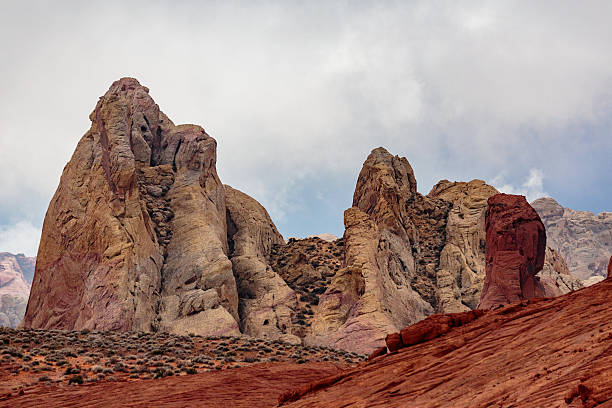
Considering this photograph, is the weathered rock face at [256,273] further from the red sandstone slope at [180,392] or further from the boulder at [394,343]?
the boulder at [394,343]

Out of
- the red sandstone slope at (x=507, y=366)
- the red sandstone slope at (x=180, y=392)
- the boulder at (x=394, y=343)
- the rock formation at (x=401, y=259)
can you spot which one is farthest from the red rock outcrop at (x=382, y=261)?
the red sandstone slope at (x=507, y=366)

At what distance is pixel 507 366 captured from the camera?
526 inches

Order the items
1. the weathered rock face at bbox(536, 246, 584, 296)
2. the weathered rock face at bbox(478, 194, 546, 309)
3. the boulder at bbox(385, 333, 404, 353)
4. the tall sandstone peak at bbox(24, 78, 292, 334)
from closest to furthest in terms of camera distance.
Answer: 1. the boulder at bbox(385, 333, 404, 353)
2. the weathered rock face at bbox(478, 194, 546, 309)
3. the tall sandstone peak at bbox(24, 78, 292, 334)
4. the weathered rock face at bbox(536, 246, 584, 296)

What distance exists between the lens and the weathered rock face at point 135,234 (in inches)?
2051

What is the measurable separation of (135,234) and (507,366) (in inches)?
1928

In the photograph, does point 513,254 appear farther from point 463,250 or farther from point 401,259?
point 463,250

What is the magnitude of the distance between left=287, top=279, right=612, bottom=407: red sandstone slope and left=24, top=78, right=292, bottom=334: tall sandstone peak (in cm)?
Result: 3394

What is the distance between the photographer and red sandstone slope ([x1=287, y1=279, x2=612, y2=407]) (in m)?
10.2

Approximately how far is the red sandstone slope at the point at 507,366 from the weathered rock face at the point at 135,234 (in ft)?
110

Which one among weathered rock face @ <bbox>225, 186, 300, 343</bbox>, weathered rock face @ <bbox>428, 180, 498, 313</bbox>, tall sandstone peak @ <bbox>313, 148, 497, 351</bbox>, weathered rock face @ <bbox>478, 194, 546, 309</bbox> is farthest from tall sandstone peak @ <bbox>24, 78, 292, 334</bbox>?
weathered rock face @ <bbox>428, 180, 498, 313</bbox>

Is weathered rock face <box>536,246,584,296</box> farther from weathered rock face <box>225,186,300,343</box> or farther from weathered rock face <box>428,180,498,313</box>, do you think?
weathered rock face <box>225,186,300,343</box>

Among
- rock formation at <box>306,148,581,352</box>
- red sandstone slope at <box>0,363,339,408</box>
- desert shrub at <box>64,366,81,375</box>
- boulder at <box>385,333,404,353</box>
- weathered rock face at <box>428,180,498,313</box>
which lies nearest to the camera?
boulder at <box>385,333,404,353</box>

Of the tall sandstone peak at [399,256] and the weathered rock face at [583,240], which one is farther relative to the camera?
the weathered rock face at [583,240]

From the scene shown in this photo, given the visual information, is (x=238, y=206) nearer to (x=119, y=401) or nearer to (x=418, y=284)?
(x=418, y=284)
